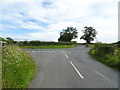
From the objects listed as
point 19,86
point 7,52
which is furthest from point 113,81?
point 7,52

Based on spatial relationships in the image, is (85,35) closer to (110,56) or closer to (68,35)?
(68,35)

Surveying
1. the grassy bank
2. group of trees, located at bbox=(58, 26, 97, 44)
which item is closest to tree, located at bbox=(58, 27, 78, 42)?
group of trees, located at bbox=(58, 26, 97, 44)

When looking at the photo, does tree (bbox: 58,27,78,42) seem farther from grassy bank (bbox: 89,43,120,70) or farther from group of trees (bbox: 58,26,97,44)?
grassy bank (bbox: 89,43,120,70)

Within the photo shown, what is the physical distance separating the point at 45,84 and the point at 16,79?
1496 millimetres

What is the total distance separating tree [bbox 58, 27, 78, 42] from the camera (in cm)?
10332

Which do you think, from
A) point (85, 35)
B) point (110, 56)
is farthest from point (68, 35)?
point (110, 56)

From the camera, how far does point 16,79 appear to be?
7402mm

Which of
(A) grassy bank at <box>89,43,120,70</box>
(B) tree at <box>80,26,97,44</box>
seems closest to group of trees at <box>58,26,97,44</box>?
(B) tree at <box>80,26,97,44</box>

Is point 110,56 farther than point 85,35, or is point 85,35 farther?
point 85,35

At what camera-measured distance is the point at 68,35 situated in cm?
10506

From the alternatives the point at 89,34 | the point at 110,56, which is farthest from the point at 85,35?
the point at 110,56

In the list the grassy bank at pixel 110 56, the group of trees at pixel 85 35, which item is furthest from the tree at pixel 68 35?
the grassy bank at pixel 110 56

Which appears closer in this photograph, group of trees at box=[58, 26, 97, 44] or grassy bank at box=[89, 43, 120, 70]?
grassy bank at box=[89, 43, 120, 70]

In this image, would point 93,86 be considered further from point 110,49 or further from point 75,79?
point 110,49
